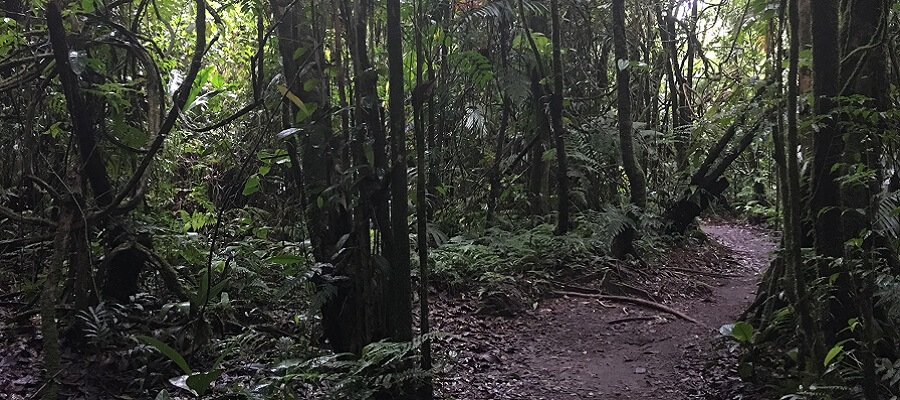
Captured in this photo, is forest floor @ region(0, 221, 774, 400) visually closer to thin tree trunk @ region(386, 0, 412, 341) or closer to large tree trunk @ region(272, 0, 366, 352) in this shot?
thin tree trunk @ region(386, 0, 412, 341)

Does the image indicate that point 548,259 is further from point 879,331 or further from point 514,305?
point 879,331

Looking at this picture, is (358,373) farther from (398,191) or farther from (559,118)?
(559,118)

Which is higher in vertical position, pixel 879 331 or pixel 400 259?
pixel 400 259

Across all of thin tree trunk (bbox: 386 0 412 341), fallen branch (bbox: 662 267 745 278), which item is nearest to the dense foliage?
thin tree trunk (bbox: 386 0 412 341)

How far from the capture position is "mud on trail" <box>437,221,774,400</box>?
4.48 metres

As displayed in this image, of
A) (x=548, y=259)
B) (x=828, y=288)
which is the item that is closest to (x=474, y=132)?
(x=548, y=259)

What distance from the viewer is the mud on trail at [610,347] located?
4480 mm

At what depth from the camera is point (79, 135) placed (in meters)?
4.21

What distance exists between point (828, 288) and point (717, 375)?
1121mm

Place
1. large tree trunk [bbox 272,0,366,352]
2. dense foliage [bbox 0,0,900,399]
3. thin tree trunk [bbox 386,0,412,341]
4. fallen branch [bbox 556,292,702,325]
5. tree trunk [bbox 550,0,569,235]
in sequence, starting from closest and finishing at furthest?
dense foliage [bbox 0,0,900,399] → thin tree trunk [bbox 386,0,412,341] → large tree trunk [bbox 272,0,366,352] → fallen branch [bbox 556,292,702,325] → tree trunk [bbox 550,0,569,235]

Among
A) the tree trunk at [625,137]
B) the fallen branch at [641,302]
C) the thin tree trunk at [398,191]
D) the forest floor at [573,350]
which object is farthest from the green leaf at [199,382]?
the tree trunk at [625,137]

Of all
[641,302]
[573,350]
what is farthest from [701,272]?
[573,350]

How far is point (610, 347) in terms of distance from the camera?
5398mm

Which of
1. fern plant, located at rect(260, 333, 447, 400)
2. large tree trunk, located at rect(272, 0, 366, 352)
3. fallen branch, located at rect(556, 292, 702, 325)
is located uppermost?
large tree trunk, located at rect(272, 0, 366, 352)
